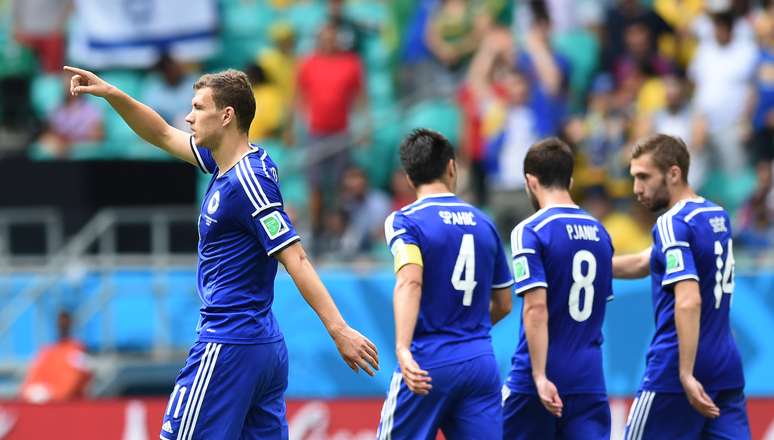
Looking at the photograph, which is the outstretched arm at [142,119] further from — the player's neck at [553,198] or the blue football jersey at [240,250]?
the player's neck at [553,198]

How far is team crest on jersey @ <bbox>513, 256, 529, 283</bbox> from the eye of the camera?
7.15 meters

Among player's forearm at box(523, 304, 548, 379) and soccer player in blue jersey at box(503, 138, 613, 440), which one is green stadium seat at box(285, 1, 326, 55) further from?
player's forearm at box(523, 304, 548, 379)

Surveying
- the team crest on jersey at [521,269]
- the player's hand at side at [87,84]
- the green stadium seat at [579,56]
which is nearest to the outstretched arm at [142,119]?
the player's hand at side at [87,84]

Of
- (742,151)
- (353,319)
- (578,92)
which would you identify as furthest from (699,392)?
(578,92)

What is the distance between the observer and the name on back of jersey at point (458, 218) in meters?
7.04

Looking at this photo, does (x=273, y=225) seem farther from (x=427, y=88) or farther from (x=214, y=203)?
(x=427, y=88)

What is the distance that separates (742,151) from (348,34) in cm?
447

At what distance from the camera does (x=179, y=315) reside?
42.6 feet

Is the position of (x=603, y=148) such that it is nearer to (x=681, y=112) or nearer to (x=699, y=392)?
(x=681, y=112)

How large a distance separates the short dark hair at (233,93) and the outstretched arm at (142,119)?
1.20 feet

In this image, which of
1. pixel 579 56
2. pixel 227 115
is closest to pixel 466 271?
pixel 227 115

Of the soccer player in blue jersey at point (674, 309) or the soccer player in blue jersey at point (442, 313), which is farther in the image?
the soccer player in blue jersey at point (674, 309)

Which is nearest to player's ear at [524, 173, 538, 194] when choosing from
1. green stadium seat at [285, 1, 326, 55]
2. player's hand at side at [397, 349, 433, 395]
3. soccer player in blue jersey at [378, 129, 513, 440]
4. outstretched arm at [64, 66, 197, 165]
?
soccer player in blue jersey at [378, 129, 513, 440]

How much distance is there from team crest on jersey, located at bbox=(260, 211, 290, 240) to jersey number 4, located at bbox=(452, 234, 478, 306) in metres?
1.10
